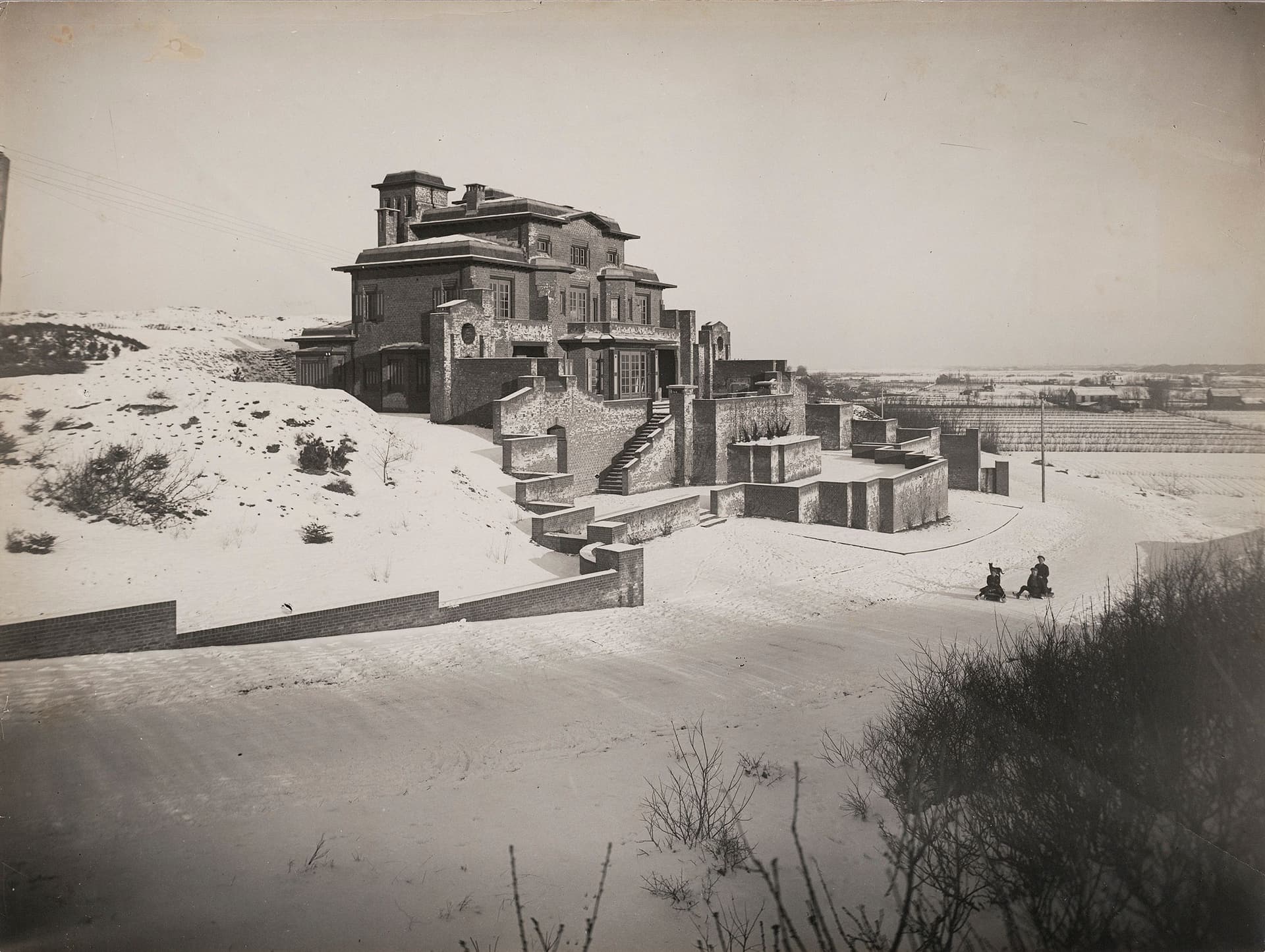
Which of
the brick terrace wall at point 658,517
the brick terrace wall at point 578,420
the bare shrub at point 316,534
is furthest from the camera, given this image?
the brick terrace wall at point 578,420

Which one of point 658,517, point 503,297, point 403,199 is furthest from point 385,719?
point 403,199

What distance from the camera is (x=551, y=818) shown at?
7.80m

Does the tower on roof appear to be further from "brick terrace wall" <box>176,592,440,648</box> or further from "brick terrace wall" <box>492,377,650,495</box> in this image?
"brick terrace wall" <box>176,592,440,648</box>

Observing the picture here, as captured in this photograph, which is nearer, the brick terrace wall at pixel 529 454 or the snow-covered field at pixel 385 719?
the snow-covered field at pixel 385 719

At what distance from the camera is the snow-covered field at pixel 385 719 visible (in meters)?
6.76

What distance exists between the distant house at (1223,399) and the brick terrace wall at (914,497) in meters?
9.11

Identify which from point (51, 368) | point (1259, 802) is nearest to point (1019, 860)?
point (1259, 802)

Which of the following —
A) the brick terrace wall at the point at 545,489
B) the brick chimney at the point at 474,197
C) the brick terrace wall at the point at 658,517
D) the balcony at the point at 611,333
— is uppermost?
the brick chimney at the point at 474,197

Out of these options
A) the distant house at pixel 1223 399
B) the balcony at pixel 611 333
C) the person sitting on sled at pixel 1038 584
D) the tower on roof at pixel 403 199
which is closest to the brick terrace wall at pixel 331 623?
the person sitting on sled at pixel 1038 584

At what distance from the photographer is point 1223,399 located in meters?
22.1

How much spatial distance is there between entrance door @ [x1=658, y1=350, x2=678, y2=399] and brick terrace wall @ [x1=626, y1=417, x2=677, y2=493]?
8.40m

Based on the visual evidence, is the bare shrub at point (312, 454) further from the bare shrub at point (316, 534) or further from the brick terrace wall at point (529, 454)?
the brick terrace wall at point (529, 454)

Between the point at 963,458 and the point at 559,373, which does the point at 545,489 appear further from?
the point at 963,458

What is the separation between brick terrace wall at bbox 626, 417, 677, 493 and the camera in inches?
1131
